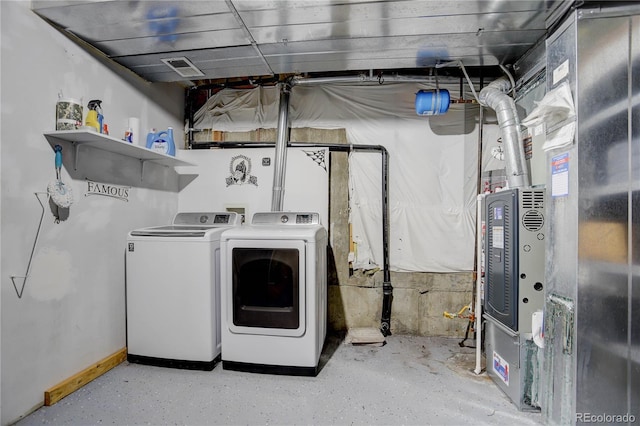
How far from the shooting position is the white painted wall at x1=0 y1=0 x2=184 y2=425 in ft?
5.38

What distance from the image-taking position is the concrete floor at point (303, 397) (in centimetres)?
173

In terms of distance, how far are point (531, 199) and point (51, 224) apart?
9.92ft

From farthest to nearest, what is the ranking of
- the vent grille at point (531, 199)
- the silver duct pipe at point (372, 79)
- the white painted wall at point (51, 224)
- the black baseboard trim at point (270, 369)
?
the silver duct pipe at point (372, 79) < the black baseboard trim at point (270, 369) < the vent grille at point (531, 199) < the white painted wall at point (51, 224)

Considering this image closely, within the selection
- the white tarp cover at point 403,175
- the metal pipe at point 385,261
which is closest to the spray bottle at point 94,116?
the white tarp cover at point 403,175

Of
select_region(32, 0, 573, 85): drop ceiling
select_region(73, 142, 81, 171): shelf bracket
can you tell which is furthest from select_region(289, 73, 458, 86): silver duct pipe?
select_region(73, 142, 81, 171): shelf bracket

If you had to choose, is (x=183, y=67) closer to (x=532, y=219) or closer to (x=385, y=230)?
(x=385, y=230)

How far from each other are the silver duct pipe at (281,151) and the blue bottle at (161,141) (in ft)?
3.20

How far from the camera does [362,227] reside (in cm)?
294

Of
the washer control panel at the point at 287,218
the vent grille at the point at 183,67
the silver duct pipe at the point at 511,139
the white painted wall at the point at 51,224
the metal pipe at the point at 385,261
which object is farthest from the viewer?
the metal pipe at the point at 385,261

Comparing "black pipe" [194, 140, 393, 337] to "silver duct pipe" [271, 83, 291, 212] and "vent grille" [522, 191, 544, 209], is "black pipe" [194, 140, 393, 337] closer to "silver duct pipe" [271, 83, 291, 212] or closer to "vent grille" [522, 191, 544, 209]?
"silver duct pipe" [271, 83, 291, 212]

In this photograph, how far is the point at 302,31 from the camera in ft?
6.52

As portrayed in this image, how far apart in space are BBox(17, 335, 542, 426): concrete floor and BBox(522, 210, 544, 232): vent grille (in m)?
1.15

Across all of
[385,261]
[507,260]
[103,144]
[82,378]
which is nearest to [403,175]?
[385,261]

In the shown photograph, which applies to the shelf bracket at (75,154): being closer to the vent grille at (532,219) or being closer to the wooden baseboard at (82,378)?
the wooden baseboard at (82,378)
